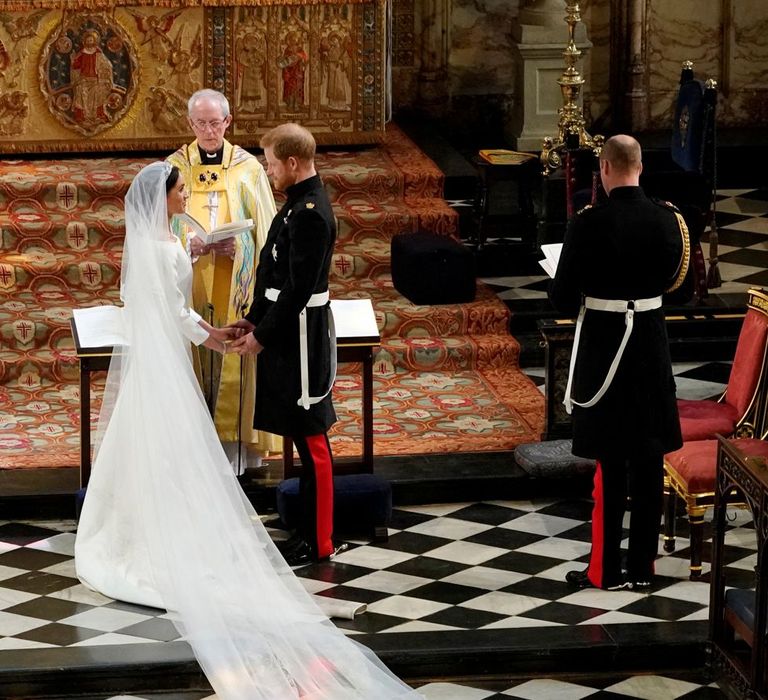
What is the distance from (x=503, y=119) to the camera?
579 inches

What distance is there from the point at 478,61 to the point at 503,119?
1.69 feet

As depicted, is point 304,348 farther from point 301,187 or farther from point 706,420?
point 706,420

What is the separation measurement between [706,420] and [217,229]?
2.29 metres

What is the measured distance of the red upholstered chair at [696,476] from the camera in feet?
24.2

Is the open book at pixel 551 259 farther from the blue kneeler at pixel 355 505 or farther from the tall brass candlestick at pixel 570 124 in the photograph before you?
the tall brass candlestick at pixel 570 124

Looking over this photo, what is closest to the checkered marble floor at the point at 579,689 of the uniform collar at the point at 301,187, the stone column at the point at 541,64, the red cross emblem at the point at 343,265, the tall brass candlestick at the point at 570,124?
the uniform collar at the point at 301,187

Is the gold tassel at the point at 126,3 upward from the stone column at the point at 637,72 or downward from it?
upward

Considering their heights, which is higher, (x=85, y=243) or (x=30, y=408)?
(x=85, y=243)

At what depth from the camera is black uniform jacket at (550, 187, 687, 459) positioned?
6.79m

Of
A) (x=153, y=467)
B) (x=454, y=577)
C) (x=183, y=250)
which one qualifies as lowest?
(x=454, y=577)

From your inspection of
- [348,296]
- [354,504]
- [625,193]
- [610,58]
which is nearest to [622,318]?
[625,193]

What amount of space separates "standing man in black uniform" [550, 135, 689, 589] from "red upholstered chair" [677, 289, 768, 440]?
0.80 m

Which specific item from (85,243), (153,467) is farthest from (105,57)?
(153,467)

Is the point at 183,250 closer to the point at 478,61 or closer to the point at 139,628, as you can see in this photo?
the point at 139,628
